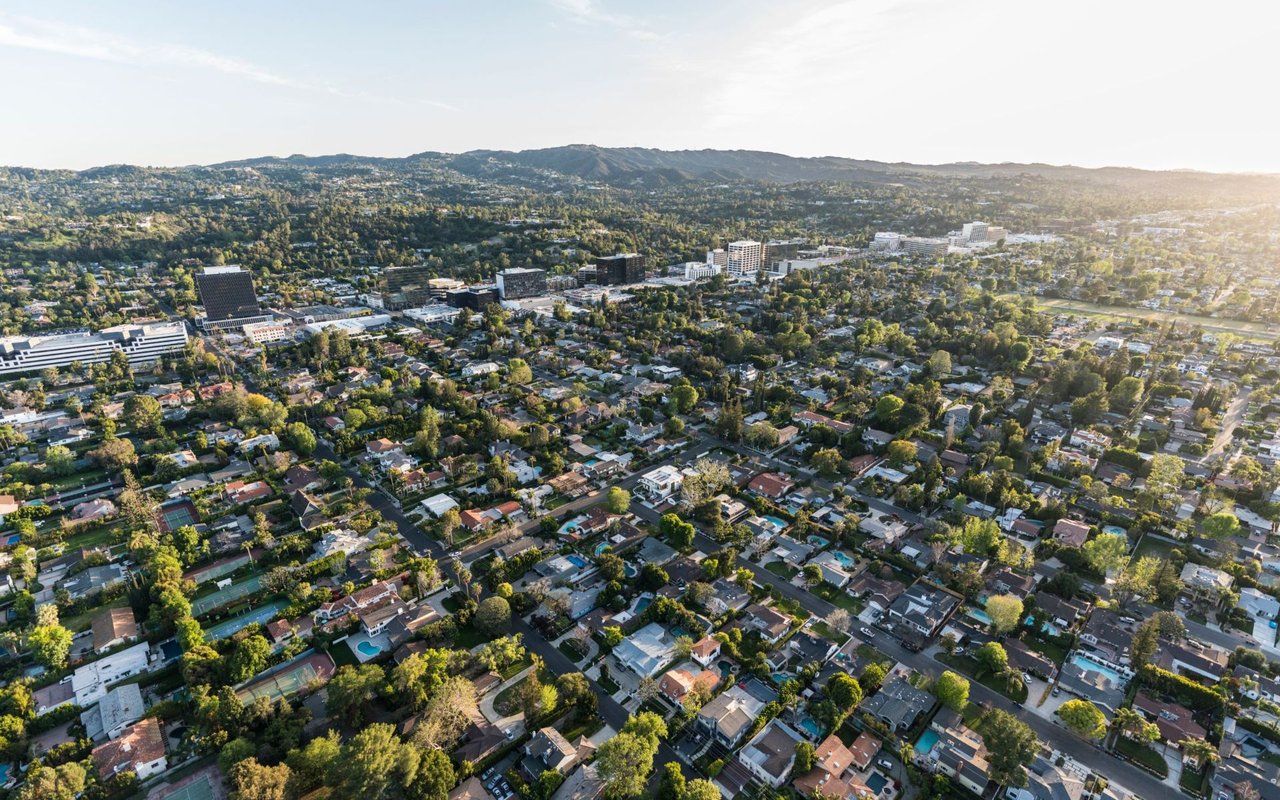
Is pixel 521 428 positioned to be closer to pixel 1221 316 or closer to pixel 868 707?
pixel 868 707

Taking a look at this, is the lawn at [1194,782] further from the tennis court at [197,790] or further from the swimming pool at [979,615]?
the tennis court at [197,790]

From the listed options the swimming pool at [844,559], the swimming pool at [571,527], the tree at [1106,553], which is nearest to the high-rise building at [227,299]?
the swimming pool at [571,527]

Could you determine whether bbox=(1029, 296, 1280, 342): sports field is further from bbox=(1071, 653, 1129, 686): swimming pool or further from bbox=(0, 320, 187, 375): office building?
bbox=(0, 320, 187, 375): office building

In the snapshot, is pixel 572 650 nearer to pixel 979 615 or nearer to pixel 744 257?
pixel 979 615

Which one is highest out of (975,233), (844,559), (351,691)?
(975,233)

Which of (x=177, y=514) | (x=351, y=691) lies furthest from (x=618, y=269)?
(x=351, y=691)

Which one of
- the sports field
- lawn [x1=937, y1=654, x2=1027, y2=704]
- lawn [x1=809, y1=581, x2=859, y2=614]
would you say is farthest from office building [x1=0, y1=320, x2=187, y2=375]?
the sports field

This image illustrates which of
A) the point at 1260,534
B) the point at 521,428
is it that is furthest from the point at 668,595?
the point at 1260,534
